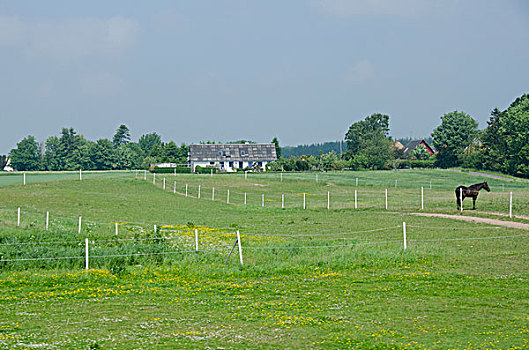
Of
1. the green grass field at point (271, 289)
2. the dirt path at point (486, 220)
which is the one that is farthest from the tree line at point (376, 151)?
the green grass field at point (271, 289)

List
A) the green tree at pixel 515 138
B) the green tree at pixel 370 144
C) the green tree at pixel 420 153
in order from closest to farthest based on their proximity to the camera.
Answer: the green tree at pixel 515 138
the green tree at pixel 370 144
the green tree at pixel 420 153

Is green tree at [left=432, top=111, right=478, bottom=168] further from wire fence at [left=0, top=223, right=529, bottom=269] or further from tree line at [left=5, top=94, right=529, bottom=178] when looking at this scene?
wire fence at [left=0, top=223, right=529, bottom=269]

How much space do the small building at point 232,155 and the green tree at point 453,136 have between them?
41.2m

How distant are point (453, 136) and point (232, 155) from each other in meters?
55.1

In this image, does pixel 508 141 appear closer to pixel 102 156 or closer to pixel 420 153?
pixel 420 153

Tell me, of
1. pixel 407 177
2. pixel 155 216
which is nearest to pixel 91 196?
pixel 155 216

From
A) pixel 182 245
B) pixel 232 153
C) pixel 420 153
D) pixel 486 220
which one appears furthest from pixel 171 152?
pixel 182 245

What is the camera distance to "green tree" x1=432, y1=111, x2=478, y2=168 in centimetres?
13712

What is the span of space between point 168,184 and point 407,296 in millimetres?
64917

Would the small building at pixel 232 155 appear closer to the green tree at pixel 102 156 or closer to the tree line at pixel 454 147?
the tree line at pixel 454 147

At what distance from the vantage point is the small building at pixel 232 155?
5625 inches

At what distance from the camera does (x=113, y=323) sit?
12.6 metres

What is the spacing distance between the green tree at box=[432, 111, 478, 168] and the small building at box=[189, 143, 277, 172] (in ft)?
135

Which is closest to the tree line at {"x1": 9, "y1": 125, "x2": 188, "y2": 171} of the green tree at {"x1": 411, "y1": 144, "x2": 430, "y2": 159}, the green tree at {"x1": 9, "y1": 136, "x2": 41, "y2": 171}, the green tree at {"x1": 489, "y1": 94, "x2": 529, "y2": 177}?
the green tree at {"x1": 9, "y1": 136, "x2": 41, "y2": 171}
